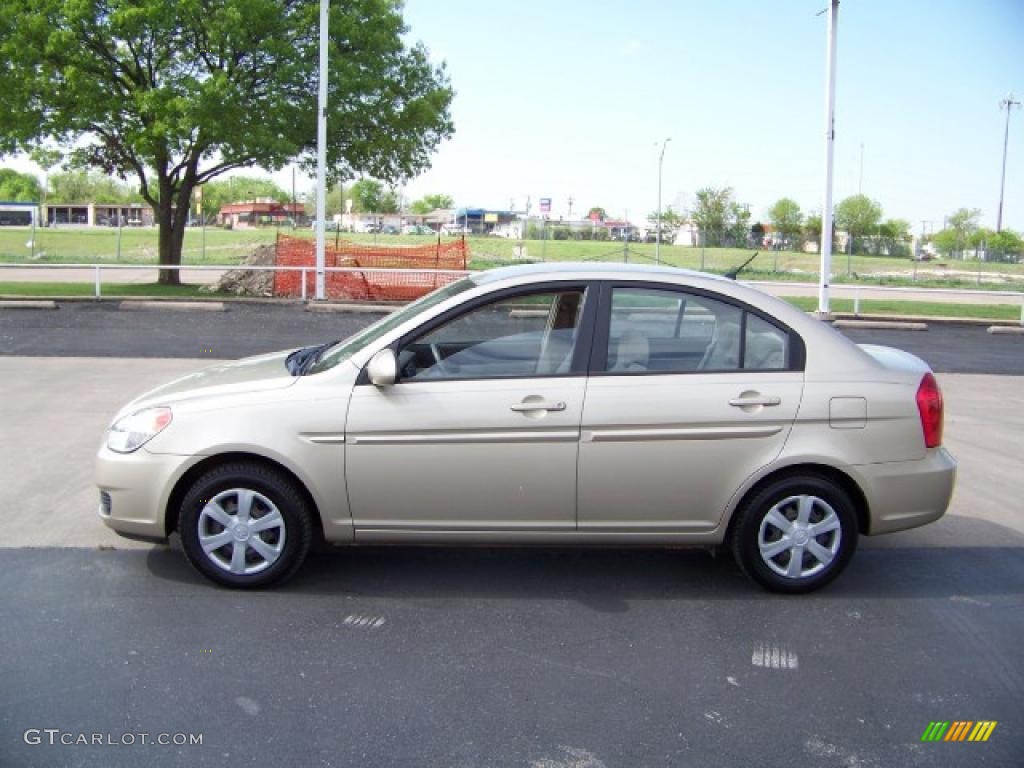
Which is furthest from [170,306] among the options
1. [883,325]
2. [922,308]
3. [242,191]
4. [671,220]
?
[242,191]

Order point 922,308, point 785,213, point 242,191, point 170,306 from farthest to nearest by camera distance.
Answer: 1. point 242,191
2. point 785,213
3. point 922,308
4. point 170,306

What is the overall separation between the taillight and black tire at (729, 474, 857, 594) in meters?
0.52

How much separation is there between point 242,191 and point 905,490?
15676cm

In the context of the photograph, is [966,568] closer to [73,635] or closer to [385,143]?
[73,635]

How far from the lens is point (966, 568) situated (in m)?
5.71

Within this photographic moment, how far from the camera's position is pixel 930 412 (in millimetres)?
5176

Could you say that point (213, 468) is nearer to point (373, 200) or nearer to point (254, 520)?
point (254, 520)

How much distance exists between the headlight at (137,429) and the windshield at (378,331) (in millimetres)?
764

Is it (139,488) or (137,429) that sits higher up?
(137,429)

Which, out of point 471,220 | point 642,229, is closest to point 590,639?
point 642,229

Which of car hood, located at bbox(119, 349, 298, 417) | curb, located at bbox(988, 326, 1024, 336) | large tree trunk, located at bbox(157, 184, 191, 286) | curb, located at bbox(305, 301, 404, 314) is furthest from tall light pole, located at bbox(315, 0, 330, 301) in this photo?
car hood, located at bbox(119, 349, 298, 417)

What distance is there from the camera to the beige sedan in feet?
16.2

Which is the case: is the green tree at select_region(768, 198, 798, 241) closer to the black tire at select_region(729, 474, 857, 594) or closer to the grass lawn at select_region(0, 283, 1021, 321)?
the grass lawn at select_region(0, 283, 1021, 321)

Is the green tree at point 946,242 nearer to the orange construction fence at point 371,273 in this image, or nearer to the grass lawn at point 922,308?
the grass lawn at point 922,308
